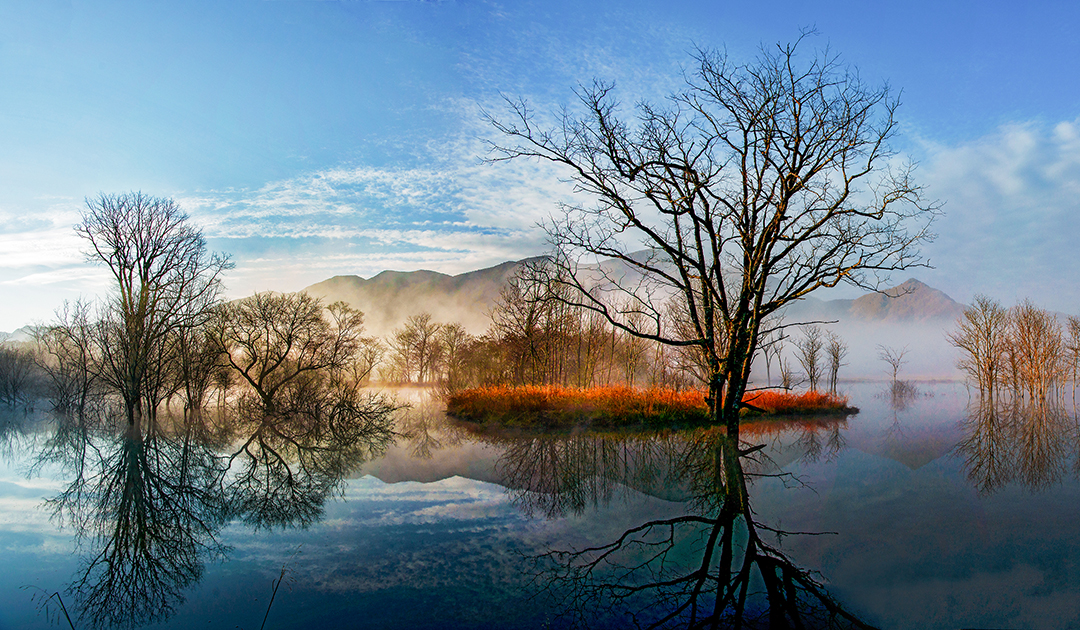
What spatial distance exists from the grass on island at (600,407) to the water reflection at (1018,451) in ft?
14.2

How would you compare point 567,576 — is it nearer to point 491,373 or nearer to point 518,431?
point 518,431

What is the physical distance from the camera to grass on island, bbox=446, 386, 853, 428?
13781 mm

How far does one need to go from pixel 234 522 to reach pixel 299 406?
763 inches

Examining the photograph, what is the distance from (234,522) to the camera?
21.5 ft

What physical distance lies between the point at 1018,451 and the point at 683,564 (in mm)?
10251

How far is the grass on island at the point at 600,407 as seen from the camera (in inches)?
543

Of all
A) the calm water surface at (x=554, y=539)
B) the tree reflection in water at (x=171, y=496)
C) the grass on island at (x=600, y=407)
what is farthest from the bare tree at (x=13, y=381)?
the calm water surface at (x=554, y=539)

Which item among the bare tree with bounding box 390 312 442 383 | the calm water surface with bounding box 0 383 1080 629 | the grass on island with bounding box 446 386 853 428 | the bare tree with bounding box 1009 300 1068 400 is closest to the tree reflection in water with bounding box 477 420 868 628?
the calm water surface with bounding box 0 383 1080 629

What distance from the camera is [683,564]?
4.58m

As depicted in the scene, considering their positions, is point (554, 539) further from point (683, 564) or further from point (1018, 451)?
point (1018, 451)

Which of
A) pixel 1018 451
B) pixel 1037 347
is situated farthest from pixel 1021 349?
pixel 1018 451

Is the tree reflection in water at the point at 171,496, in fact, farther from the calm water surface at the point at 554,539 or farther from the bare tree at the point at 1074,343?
the bare tree at the point at 1074,343

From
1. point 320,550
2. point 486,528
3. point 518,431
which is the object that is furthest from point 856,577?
point 518,431

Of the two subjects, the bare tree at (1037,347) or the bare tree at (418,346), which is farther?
the bare tree at (418,346)
